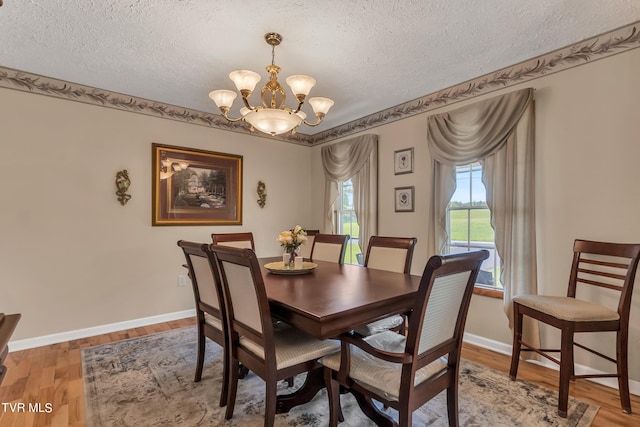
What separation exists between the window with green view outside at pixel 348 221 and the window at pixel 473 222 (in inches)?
52.9

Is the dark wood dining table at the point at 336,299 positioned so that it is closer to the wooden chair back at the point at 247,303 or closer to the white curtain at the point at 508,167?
the wooden chair back at the point at 247,303

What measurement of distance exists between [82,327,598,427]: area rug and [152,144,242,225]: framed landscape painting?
1627 mm

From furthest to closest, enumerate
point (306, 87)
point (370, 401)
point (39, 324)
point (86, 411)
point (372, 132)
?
point (372, 132)
point (39, 324)
point (306, 87)
point (86, 411)
point (370, 401)

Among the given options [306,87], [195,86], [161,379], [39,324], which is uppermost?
[195,86]

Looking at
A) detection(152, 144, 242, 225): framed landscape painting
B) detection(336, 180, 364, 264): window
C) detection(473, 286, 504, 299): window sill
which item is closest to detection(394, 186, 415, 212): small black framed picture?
detection(336, 180, 364, 264): window

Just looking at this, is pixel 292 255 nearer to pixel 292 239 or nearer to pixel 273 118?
pixel 292 239

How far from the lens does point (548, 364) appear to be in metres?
2.52

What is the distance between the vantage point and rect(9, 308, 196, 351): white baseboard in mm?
2863

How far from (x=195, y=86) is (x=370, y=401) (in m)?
3.08

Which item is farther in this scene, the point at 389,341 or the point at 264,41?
the point at 264,41

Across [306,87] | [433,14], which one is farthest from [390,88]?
[306,87]

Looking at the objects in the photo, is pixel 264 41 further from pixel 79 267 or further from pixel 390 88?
pixel 79 267

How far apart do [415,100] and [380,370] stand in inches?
115

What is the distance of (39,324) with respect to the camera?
9.64 feet
